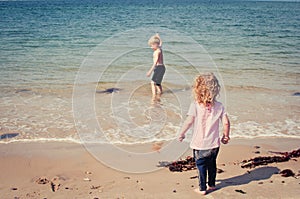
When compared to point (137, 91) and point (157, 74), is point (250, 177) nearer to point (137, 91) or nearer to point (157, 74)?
point (157, 74)

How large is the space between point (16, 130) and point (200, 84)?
13.7 ft

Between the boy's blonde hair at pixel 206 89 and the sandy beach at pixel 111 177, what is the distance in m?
1.06

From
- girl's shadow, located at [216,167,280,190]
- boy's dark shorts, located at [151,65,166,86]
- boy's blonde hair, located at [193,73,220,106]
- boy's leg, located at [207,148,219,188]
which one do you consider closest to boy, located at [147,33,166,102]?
boy's dark shorts, located at [151,65,166,86]

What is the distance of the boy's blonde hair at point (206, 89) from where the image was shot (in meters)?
3.79

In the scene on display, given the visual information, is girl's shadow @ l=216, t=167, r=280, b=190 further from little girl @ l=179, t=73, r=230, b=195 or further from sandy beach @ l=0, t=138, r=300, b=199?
little girl @ l=179, t=73, r=230, b=195

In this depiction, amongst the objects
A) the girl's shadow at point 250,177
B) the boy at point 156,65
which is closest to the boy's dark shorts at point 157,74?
the boy at point 156,65

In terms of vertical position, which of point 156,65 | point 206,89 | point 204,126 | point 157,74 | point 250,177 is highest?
point 156,65

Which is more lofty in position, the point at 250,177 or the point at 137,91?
the point at 137,91

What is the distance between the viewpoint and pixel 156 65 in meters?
9.12

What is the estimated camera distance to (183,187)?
421cm

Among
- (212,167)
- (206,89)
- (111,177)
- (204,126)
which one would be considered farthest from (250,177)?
(111,177)

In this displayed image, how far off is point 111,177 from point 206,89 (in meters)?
1.76

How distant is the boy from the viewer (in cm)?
898

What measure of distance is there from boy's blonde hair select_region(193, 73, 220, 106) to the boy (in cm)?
506
